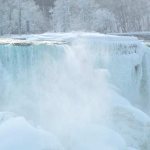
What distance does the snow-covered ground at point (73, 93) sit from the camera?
49.0 ft

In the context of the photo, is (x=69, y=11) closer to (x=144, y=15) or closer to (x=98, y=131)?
(x=144, y=15)

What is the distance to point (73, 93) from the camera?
1686 centimetres

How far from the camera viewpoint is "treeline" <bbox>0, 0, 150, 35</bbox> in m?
36.4

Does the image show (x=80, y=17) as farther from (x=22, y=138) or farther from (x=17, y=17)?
(x=22, y=138)

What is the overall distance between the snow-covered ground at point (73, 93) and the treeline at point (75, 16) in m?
17.6

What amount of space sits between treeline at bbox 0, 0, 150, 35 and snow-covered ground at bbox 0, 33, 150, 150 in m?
17.6

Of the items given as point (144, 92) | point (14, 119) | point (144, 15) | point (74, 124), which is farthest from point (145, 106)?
point (144, 15)

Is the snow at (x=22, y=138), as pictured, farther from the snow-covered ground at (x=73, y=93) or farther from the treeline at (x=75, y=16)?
the treeline at (x=75, y=16)

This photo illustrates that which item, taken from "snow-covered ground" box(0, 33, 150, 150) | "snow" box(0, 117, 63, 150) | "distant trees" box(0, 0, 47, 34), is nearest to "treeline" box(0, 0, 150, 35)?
"distant trees" box(0, 0, 47, 34)

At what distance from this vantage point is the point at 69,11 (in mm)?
38562

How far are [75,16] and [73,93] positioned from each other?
2166 cm

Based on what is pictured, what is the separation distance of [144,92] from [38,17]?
1961 centimetres

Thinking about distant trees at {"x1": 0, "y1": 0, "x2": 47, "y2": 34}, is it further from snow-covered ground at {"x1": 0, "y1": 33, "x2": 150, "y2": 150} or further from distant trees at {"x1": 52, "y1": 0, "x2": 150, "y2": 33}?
snow-covered ground at {"x1": 0, "y1": 33, "x2": 150, "y2": 150}

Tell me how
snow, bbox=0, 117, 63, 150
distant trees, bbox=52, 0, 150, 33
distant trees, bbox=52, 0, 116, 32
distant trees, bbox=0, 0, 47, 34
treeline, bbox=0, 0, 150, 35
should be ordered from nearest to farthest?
1. snow, bbox=0, 117, 63, 150
2. distant trees, bbox=0, 0, 47, 34
3. treeline, bbox=0, 0, 150, 35
4. distant trees, bbox=52, 0, 116, 32
5. distant trees, bbox=52, 0, 150, 33
